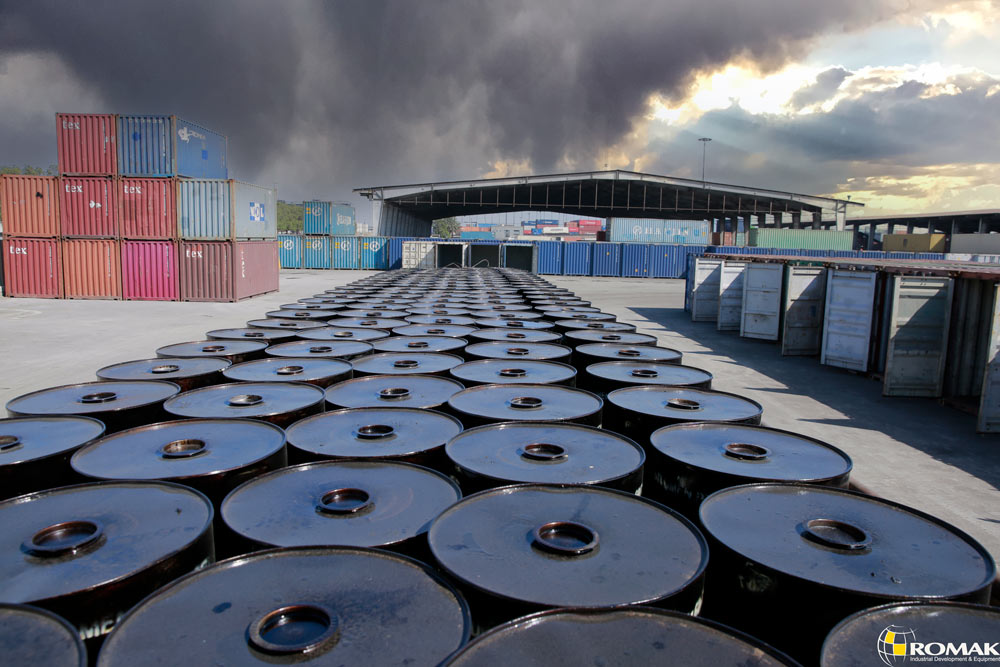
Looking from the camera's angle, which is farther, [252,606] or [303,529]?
[303,529]

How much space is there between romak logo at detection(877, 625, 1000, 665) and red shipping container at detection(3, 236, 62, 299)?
29944 millimetres

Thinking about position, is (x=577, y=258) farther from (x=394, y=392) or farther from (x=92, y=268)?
(x=394, y=392)

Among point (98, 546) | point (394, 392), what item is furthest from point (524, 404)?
point (98, 546)

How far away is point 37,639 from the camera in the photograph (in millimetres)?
2264

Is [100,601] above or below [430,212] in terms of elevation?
below

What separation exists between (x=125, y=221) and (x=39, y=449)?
2435cm

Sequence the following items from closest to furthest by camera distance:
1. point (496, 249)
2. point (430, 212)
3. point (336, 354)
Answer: point (336, 354)
point (496, 249)
point (430, 212)

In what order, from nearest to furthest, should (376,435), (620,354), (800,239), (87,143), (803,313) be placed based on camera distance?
(376,435)
(620,354)
(803,313)
(87,143)
(800,239)

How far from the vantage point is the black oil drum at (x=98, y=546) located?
8.56ft

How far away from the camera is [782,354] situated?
1556 centimetres

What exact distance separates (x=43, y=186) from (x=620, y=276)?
113ft

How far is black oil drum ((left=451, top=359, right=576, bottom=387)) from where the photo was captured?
6.46 meters

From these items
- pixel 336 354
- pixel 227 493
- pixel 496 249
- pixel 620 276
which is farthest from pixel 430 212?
pixel 227 493

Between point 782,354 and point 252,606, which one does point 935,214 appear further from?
point 252,606
